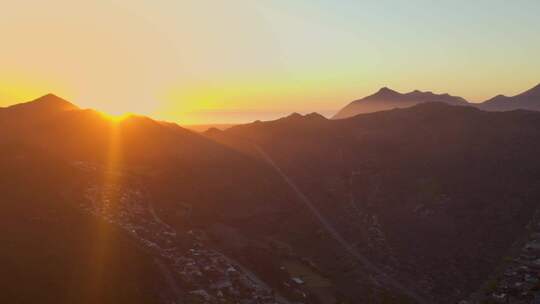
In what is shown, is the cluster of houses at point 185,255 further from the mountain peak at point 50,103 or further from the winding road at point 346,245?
the mountain peak at point 50,103

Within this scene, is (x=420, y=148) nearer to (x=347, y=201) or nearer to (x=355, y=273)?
(x=347, y=201)

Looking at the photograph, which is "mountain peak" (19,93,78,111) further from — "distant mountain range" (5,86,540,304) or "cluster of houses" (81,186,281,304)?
"cluster of houses" (81,186,281,304)

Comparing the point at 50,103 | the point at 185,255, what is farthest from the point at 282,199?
the point at 50,103

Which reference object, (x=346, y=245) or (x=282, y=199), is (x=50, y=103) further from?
(x=346, y=245)

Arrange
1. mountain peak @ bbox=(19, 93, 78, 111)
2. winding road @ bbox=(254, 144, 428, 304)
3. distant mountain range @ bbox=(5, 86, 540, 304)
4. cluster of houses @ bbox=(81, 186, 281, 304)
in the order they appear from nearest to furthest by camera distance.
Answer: cluster of houses @ bbox=(81, 186, 281, 304), distant mountain range @ bbox=(5, 86, 540, 304), winding road @ bbox=(254, 144, 428, 304), mountain peak @ bbox=(19, 93, 78, 111)

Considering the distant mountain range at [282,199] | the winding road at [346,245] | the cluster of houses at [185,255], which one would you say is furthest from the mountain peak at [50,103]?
the cluster of houses at [185,255]

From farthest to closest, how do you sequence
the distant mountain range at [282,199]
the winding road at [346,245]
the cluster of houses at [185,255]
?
1. the winding road at [346,245]
2. the distant mountain range at [282,199]
3. the cluster of houses at [185,255]

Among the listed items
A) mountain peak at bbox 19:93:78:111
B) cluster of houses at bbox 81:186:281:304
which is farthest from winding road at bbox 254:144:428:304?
mountain peak at bbox 19:93:78:111

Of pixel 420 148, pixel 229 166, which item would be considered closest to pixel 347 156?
pixel 420 148
